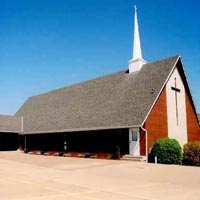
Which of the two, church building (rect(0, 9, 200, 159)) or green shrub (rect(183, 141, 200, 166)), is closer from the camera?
green shrub (rect(183, 141, 200, 166))

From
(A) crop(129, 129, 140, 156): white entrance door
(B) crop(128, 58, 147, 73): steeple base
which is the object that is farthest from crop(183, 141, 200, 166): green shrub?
(B) crop(128, 58, 147, 73): steeple base

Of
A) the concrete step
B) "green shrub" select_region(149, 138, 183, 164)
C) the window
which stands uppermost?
the window

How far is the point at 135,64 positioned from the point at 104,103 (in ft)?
15.6

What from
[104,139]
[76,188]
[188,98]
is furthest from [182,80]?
[76,188]

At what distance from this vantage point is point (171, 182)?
1409cm

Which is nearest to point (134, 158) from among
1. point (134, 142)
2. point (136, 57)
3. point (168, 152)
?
point (134, 142)

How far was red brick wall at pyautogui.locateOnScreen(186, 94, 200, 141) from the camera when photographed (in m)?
32.1

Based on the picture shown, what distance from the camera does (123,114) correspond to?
27.4m

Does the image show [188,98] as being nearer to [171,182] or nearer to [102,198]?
[171,182]

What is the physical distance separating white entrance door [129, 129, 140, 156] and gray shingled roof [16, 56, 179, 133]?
0.89 m

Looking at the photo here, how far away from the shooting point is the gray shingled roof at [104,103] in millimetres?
27234

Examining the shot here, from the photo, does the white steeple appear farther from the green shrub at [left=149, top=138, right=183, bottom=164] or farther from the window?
the green shrub at [left=149, top=138, right=183, bottom=164]

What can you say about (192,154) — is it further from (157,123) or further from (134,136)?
(134,136)

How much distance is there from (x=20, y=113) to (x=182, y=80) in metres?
21.9
